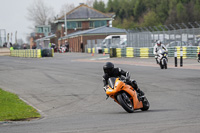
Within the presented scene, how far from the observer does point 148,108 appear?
1062 cm

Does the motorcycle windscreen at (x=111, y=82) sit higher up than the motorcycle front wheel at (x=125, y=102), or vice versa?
the motorcycle windscreen at (x=111, y=82)

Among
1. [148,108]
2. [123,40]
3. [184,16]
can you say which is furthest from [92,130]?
[184,16]

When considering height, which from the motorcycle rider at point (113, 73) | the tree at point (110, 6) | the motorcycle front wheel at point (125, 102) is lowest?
the motorcycle front wheel at point (125, 102)

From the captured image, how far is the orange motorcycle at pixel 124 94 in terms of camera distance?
9.95m

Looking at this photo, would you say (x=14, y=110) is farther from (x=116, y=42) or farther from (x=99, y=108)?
(x=116, y=42)

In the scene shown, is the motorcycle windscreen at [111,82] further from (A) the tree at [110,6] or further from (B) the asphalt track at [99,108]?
(A) the tree at [110,6]

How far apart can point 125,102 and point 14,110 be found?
3.18 metres

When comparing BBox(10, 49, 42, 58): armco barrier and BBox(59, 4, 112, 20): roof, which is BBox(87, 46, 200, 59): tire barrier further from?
BBox(59, 4, 112, 20): roof

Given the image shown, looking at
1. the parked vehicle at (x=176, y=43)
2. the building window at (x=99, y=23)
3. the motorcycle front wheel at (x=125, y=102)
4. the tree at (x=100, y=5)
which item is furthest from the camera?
the tree at (x=100, y=5)

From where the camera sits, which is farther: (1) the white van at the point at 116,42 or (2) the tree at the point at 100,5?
(2) the tree at the point at 100,5

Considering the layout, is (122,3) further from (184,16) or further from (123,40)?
(123,40)

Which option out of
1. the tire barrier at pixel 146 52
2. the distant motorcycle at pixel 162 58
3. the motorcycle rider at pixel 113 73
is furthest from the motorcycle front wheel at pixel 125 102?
the tire barrier at pixel 146 52

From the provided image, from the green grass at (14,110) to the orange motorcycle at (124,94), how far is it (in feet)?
6.60

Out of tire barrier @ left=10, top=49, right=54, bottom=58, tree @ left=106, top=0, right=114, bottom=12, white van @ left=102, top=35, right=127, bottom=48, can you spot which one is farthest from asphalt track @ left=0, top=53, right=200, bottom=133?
tree @ left=106, top=0, right=114, bottom=12
